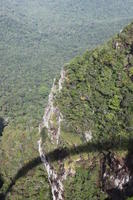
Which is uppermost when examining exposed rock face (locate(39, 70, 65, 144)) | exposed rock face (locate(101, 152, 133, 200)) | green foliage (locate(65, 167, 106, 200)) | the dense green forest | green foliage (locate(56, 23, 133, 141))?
green foliage (locate(56, 23, 133, 141))

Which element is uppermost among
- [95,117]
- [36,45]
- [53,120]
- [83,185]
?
[95,117]

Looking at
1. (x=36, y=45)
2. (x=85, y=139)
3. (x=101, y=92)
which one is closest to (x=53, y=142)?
(x=85, y=139)

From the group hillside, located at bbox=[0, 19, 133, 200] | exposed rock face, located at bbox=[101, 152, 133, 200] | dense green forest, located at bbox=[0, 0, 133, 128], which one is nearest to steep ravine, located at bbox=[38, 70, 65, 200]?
hillside, located at bbox=[0, 19, 133, 200]

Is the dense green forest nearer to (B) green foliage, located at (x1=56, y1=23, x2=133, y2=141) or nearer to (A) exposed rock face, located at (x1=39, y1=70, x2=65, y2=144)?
(A) exposed rock face, located at (x1=39, y1=70, x2=65, y2=144)

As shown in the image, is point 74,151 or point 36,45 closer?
point 74,151

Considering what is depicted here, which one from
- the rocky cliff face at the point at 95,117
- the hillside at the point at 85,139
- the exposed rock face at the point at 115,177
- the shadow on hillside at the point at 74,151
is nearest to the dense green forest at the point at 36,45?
the shadow on hillside at the point at 74,151

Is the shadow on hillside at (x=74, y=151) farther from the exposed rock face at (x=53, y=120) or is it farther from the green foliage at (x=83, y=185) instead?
the green foliage at (x=83, y=185)

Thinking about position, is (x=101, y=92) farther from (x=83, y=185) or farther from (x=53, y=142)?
(x=83, y=185)
